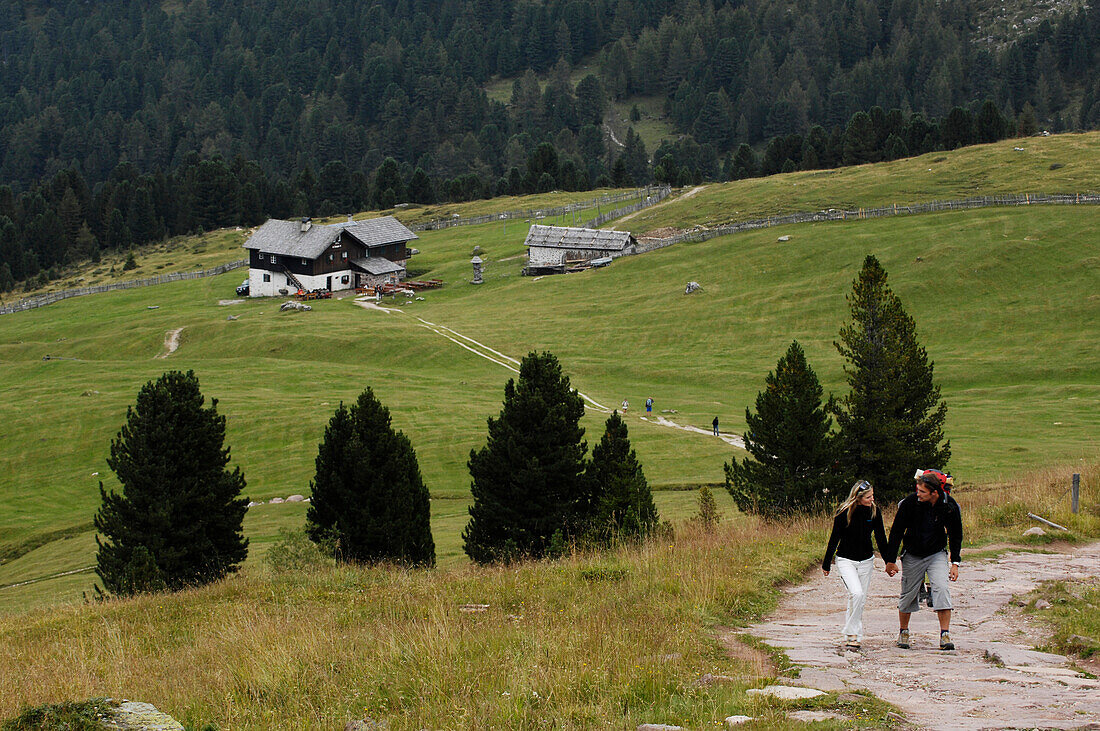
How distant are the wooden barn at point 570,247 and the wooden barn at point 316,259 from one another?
1716 cm

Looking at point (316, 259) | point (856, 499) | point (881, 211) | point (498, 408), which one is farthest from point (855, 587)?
point (316, 259)

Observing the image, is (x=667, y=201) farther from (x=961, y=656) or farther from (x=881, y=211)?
(x=961, y=656)

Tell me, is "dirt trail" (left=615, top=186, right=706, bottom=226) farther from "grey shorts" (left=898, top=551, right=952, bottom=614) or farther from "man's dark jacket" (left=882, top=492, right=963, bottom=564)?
"grey shorts" (left=898, top=551, right=952, bottom=614)

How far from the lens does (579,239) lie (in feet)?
356

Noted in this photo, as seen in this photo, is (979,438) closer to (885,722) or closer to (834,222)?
(885,722)

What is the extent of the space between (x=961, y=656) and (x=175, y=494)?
78.9 ft

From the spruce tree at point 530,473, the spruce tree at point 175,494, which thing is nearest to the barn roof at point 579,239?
the spruce tree at point 530,473

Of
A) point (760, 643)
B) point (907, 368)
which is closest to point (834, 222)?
point (907, 368)

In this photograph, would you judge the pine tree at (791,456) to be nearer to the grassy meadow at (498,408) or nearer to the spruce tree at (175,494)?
the grassy meadow at (498,408)

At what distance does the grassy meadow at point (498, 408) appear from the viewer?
11.1 meters

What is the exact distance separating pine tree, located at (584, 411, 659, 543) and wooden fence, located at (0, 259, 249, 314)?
372 feet

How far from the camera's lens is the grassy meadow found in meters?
11.1

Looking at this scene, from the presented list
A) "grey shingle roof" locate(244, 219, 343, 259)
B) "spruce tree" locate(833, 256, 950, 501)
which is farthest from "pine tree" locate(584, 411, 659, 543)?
"grey shingle roof" locate(244, 219, 343, 259)

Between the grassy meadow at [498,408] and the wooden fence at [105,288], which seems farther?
the wooden fence at [105,288]
